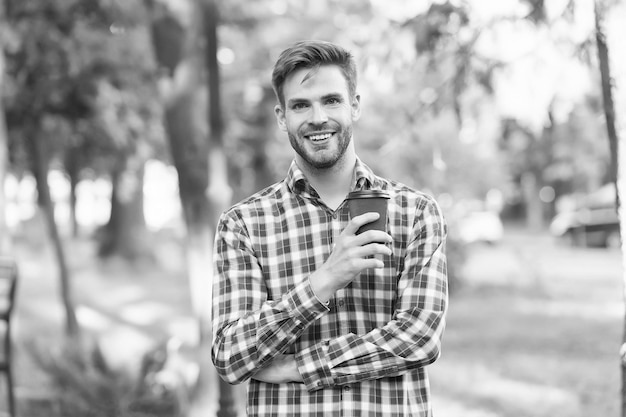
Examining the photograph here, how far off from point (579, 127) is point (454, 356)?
3.29 metres

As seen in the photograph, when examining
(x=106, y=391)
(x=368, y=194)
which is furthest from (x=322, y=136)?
(x=106, y=391)

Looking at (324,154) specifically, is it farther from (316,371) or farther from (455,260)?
(455,260)

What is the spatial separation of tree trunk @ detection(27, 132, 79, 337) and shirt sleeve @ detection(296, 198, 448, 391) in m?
8.04

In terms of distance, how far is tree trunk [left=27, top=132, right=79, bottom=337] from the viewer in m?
9.70

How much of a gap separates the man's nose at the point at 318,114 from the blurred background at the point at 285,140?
1709 millimetres

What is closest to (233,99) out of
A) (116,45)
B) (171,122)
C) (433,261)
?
(116,45)

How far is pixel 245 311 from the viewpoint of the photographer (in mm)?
2354

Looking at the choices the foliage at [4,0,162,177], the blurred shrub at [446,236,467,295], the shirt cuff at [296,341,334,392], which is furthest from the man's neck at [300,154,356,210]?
the blurred shrub at [446,236,467,295]

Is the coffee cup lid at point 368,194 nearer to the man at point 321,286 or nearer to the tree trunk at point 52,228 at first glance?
the man at point 321,286

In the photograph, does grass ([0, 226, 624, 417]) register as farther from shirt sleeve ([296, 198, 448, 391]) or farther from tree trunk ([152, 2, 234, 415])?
shirt sleeve ([296, 198, 448, 391])

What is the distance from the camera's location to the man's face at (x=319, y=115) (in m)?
2.37

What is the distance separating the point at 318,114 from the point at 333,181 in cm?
24

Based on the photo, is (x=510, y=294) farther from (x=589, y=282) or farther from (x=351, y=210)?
(x=351, y=210)

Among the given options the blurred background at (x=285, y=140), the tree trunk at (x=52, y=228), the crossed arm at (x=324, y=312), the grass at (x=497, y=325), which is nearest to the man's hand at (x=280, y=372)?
the crossed arm at (x=324, y=312)
